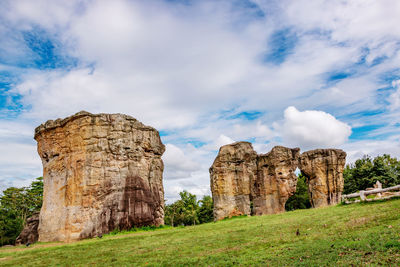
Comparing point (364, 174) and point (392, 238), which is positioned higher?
point (364, 174)

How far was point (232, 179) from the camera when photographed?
38.7 metres

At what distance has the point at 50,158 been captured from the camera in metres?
31.8

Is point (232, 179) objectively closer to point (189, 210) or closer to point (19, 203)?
point (189, 210)

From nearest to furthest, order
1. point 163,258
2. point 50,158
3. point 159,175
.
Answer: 1. point 163,258
2. point 50,158
3. point 159,175

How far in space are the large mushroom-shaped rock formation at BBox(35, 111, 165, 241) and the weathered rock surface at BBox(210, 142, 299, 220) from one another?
895 centimetres

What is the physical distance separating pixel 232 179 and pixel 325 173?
13.7 meters

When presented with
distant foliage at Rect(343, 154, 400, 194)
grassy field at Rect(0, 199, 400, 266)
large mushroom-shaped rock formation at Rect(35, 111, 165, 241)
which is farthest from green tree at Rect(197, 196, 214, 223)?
grassy field at Rect(0, 199, 400, 266)

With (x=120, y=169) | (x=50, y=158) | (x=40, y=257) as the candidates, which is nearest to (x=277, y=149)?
(x=120, y=169)

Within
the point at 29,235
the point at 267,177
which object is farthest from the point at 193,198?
the point at 29,235

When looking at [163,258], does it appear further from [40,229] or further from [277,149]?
[277,149]

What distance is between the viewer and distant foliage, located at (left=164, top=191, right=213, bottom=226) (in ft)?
233

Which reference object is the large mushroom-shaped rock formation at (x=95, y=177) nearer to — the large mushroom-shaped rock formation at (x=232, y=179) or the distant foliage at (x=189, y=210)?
the large mushroom-shaped rock formation at (x=232, y=179)

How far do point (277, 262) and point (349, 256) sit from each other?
2.44 meters

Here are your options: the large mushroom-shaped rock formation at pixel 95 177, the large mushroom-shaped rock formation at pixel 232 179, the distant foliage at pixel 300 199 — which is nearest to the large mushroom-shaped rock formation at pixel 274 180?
the large mushroom-shaped rock formation at pixel 232 179
